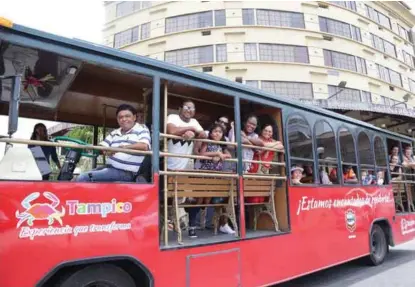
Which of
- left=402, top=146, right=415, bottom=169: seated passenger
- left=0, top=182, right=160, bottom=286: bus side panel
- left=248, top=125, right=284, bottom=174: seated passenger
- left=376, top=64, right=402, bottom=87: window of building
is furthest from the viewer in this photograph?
left=376, top=64, right=402, bottom=87: window of building

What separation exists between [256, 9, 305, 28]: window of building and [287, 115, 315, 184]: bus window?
72.3ft

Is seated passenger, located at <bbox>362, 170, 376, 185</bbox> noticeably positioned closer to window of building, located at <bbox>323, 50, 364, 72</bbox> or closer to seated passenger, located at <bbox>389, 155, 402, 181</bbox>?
seated passenger, located at <bbox>389, 155, 402, 181</bbox>

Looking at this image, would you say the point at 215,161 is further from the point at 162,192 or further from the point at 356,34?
the point at 356,34

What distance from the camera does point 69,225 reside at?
8.59 ft

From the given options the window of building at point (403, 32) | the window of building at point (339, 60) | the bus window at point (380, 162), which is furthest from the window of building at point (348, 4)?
the bus window at point (380, 162)

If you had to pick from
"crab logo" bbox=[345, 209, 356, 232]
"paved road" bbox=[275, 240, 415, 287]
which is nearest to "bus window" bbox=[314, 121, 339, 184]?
"crab logo" bbox=[345, 209, 356, 232]

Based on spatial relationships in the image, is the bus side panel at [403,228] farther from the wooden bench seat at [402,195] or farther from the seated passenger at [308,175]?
the seated passenger at [308,175]

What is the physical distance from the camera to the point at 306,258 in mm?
4836

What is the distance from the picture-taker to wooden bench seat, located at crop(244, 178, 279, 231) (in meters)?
4.39

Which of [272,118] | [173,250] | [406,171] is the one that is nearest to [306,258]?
[272,118]

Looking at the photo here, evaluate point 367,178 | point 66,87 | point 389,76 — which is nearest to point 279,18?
point 389,76

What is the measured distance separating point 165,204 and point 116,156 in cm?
69

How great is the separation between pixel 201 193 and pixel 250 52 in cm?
2237

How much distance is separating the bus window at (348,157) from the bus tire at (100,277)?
4523 mm
